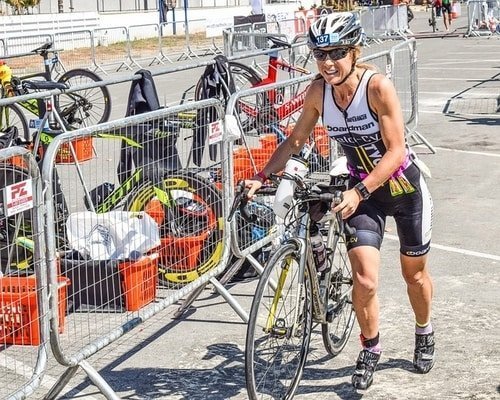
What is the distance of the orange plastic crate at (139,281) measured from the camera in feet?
18.1

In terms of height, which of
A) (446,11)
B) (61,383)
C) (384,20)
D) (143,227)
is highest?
(446,11)

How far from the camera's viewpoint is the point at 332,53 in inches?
196

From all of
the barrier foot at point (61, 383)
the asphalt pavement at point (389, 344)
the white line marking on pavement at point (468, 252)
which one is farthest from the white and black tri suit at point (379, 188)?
the white line marking on pavement at point (468, 252)

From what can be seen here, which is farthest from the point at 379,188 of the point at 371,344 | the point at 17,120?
the point at 17,120

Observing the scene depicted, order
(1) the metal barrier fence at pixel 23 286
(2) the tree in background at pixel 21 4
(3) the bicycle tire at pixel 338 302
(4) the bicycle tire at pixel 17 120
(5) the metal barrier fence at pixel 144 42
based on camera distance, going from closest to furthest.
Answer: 1. (1) the metal barrier fence at pixel 23 286
2. (3) the bicycle tire at pixel 338 302
3. (4) the bicycle tire at pixel 17 120
4. (5) the metal barrier fence at pixel 144 42
5. (2) the tree in background at pixel 21 4

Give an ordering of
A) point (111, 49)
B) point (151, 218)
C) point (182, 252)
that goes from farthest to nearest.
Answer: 1. point (111, 49)
2. point (182, 252)
3. point (151, 218)

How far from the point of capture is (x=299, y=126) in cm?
542

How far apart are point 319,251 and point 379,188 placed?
460 mm

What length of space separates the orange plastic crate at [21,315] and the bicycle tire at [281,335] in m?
1.00

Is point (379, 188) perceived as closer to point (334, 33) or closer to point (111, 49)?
point (334, 33)

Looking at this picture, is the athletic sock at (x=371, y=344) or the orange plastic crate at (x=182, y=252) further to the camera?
the orange plastic crate at (x=182, y=252)

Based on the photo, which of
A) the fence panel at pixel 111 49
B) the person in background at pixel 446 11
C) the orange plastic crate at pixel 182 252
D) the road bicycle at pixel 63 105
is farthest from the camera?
the person in background at pixel 446 11

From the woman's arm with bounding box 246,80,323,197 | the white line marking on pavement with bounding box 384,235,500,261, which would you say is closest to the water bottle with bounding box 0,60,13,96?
the white line marking on pavement with bounding box 384,235,500,261

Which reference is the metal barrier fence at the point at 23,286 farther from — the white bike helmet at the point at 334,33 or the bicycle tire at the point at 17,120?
the bicycle tire at the point at 17,120
